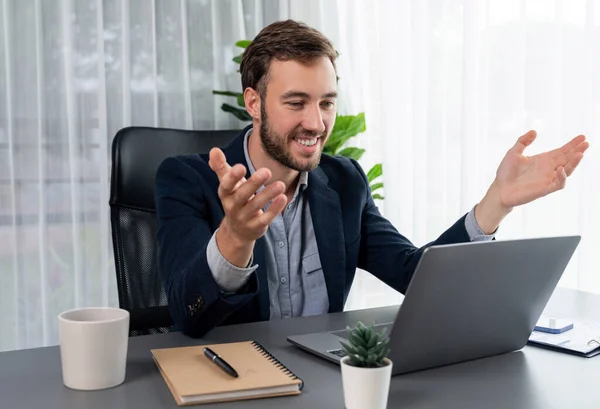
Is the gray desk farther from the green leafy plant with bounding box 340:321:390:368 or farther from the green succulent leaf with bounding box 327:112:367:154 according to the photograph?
the green succulent leaf with bounding box 327:112:367:154

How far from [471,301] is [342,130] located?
5.92 ft

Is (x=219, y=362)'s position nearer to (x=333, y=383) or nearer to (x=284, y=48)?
(x=333, y=383)

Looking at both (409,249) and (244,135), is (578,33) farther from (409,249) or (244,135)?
(244,135)

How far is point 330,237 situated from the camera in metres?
1.67

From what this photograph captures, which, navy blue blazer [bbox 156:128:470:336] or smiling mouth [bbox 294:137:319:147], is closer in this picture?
navy blue blazer [bbox 156:128:470:336]

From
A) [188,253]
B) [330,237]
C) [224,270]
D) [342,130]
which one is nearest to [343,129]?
[342,130]

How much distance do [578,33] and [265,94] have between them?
3.42ft

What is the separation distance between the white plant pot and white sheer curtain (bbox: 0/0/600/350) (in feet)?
5.34

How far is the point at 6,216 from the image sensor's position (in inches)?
106

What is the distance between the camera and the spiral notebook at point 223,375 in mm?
903

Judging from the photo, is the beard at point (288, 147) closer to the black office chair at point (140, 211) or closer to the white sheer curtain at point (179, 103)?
the black office chair at point (140, 211)

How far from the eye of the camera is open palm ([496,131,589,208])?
1366mm

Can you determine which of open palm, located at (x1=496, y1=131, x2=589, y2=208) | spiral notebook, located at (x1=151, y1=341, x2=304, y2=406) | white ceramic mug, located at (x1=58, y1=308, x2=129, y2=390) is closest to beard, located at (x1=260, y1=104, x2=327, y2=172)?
open palm, located at (x1=496, y1=131, x2=589, y2=208)

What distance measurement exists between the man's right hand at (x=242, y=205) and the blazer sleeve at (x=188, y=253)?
2.5 inches
